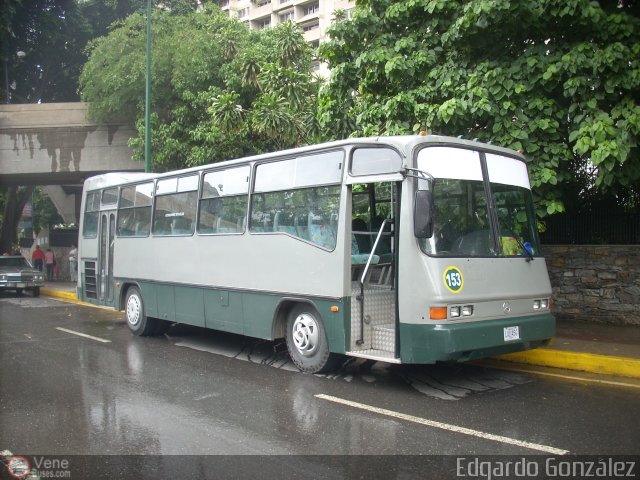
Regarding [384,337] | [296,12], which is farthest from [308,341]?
[296,12]

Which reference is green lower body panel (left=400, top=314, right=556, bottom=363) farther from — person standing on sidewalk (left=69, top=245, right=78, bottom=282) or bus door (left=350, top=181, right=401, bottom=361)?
person standing on sidewalk (left=69, top=245, right=78, bottom=282)

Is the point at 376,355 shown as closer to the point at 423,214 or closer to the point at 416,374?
the point at 416,374

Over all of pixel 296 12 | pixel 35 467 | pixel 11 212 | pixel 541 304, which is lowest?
pixel 35 467

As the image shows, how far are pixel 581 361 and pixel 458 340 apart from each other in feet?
8.42

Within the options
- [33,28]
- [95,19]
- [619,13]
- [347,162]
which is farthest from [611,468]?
[95,19]

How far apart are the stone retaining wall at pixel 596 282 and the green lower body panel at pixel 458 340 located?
15.8ft

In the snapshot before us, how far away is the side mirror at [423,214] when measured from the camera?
20.2 ft

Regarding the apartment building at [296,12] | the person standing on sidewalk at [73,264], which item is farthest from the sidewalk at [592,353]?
the apartment building at [296,12]

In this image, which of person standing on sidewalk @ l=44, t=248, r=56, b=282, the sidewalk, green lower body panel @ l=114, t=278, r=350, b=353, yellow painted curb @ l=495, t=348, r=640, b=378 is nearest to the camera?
green lower body panel @ l=114, t=278, r=350, b=353

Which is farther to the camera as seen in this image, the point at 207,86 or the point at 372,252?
the point at 207,86

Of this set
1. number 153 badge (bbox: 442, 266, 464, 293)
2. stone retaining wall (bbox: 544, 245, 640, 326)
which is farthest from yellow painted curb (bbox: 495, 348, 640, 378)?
stone retaining wall (bbox: 544, 245, 640, 326)

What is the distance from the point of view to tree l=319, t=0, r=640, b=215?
848 centimetres

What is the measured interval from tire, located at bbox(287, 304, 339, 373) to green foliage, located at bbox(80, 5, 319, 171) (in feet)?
24.5

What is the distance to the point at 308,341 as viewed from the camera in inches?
301
